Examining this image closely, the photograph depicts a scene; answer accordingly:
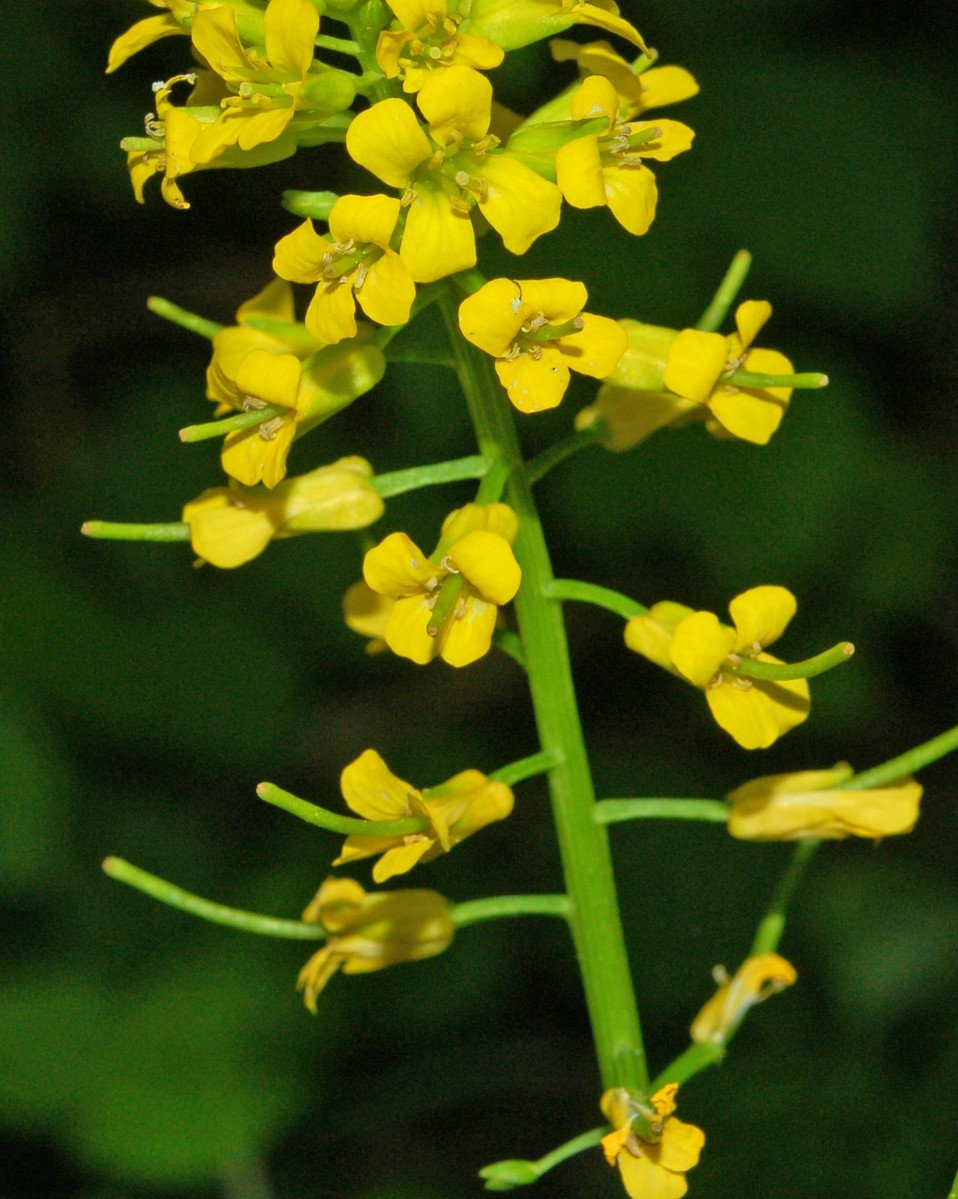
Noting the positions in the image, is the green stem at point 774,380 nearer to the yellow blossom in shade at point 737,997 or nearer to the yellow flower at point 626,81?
the yellow flower at point 626,81

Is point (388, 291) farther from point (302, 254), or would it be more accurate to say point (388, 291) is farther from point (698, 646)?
point (698, 646)

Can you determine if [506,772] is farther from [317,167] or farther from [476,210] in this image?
[317,167]

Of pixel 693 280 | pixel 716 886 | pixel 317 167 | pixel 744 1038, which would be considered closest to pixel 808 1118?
pixel 744 1038

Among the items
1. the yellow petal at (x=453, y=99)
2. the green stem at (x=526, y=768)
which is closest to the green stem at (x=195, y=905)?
the green stem at (x=526, y=768)

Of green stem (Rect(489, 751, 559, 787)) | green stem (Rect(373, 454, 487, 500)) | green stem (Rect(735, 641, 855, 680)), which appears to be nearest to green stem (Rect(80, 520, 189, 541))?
green stem (Rect(373, 454, 487, 500))

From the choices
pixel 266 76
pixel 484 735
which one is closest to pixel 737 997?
pixel 266 76
